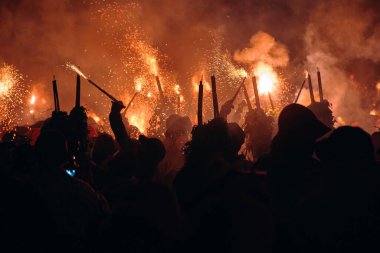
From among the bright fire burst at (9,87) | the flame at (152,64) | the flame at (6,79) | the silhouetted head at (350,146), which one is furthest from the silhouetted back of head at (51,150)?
the flame at (6,79)

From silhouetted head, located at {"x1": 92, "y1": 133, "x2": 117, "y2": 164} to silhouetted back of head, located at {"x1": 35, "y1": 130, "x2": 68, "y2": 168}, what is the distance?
156 cm

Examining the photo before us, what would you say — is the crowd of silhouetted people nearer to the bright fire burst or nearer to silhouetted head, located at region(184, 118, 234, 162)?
silhouetted head, located at region(184, 118, 234, 162)

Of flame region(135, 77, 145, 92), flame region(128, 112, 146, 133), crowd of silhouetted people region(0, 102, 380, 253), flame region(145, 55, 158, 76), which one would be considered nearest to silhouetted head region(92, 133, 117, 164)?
crowd of silhouetted people region(0, 102, 380, 253)

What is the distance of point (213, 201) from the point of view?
2143 mm

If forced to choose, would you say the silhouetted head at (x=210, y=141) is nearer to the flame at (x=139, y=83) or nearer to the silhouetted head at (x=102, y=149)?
the silhouetted head at (x=102, y=149)

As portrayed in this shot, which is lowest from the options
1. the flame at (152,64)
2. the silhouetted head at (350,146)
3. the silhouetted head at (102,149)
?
the silhouetted head at (350,146)

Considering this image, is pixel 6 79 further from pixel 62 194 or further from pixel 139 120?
pixel 62 194

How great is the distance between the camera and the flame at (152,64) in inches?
723

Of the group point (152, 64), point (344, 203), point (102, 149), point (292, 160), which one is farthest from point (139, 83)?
point (344, 203)

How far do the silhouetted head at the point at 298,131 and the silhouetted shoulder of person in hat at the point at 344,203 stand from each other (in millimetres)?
416

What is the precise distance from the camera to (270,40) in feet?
55.1

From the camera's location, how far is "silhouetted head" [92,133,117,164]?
4293 millimetres

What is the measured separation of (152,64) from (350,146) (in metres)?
16.8

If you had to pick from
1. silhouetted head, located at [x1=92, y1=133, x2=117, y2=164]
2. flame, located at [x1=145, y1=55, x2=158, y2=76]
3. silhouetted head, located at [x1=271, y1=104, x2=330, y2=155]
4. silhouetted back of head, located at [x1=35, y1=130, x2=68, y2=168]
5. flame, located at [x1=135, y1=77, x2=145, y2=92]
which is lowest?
silhouetted back of head, located at [x1=35, y1=130, x2=68, y2=168]
